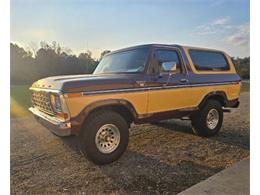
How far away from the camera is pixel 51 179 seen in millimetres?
2789

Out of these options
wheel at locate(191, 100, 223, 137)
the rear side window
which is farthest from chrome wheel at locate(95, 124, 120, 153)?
the rear side window

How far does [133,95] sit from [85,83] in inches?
28.8

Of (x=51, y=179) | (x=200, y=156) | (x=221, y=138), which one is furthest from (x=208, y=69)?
(x=51, y=179)

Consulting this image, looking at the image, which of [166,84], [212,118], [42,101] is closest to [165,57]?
[166,84]

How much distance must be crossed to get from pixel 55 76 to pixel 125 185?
1809mm

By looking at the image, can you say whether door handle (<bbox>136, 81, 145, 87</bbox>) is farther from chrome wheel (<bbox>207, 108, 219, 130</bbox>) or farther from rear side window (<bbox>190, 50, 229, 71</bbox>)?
chrome wheel (<bbox>207, 108, 219, 130</bbox>)

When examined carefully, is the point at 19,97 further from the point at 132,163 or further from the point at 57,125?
the point at 132,163

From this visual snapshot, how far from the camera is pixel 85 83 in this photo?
9.70 feet

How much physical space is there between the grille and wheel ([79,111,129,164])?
55cm

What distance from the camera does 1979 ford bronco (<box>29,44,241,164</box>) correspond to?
295 centimetres

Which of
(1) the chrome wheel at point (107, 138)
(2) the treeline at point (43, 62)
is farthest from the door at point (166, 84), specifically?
(2) the treeline at point (43, 62)

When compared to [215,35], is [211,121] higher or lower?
lower
